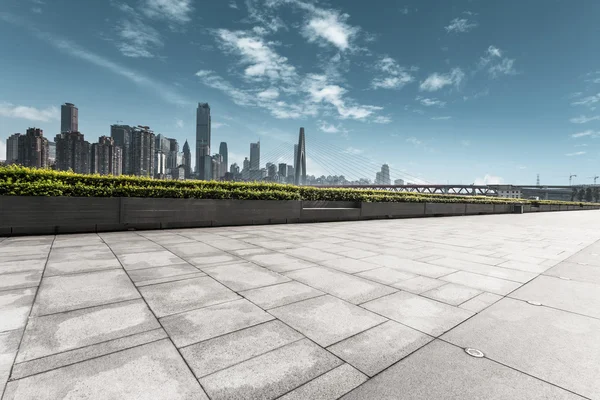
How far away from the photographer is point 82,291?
11.9 feet

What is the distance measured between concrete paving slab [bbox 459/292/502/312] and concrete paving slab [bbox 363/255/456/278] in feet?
2.99

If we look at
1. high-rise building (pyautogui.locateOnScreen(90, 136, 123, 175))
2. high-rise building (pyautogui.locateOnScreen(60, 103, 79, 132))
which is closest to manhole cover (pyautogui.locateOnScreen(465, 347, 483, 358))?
high-rise building (pyautogui.locateOnScreen(90, 136, 123, 175))

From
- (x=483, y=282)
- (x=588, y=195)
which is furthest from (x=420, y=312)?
(x=588, y=195)

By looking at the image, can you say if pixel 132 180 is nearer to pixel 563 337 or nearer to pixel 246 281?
pixel 246 281

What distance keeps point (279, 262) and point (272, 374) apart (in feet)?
10.7

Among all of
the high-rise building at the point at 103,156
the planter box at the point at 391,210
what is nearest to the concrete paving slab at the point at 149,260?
the planter box at the point at 391,210

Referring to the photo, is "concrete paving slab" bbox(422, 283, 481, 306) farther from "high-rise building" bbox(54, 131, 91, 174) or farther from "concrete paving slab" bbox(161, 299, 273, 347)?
"high-rise building" bbox(54, 131, 91, 174)

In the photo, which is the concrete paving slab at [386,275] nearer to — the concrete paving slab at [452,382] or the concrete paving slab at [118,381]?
the concrete paving slab at [452,382]

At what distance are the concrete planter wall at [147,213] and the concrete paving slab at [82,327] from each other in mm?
6360

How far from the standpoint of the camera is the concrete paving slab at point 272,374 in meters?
1.93

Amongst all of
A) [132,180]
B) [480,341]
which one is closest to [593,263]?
[480,341]

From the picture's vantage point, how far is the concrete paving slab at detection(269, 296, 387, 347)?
2.74m

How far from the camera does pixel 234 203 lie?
1082cm

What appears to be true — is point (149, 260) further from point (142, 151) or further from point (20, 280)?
point (142, 151)
